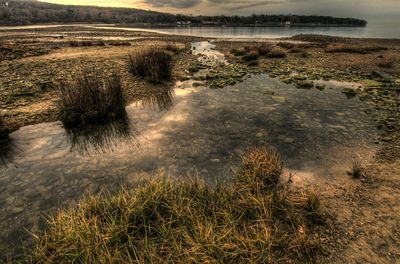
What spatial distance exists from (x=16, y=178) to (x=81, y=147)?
1885 mm

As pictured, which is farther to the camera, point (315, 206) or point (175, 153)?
point (175, 153)

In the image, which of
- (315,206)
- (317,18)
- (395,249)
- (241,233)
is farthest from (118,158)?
(317,18)

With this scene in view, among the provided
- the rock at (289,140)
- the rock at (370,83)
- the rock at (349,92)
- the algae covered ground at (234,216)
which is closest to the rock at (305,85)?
the rock at (349,92)

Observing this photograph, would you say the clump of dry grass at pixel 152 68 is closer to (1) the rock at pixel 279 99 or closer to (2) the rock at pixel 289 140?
(1) the rock at pixel 279 99

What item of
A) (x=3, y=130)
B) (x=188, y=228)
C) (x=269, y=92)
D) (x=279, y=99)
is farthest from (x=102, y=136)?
(x=269, y=92)

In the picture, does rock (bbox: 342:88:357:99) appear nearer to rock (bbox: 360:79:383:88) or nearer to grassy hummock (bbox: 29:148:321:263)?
rock (bbox: 360:79:383:88)

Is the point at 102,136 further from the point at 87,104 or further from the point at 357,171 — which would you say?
the point at 357,171

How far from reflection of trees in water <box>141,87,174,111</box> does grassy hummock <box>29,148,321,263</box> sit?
6448mm

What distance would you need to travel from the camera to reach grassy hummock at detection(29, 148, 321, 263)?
355 centimetres

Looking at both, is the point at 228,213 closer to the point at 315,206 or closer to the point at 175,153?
the point at 315,206

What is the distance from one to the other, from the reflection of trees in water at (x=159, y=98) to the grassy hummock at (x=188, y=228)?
6.45m

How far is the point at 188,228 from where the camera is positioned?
162 inches

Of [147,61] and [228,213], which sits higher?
[147,61]

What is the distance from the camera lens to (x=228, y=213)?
4.22m
